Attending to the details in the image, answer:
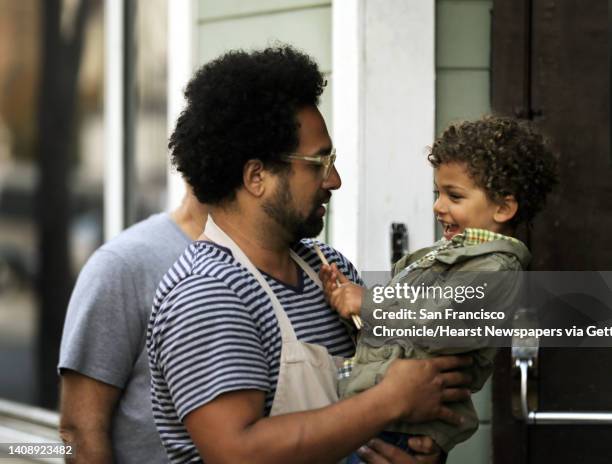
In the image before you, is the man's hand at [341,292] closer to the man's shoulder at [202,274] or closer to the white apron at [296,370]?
the white apron at [296,370]

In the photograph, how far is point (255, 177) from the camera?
89.4 inches

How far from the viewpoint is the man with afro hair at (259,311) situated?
2037mm

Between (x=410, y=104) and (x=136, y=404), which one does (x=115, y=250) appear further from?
(x=410, y=104)

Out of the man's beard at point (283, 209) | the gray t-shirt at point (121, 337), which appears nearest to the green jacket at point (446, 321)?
the man's beard at point (283, 209)

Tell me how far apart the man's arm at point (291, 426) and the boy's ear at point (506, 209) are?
0.55m

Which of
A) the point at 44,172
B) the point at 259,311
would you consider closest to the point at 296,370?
the point at 259,311

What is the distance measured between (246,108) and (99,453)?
947 millimetres

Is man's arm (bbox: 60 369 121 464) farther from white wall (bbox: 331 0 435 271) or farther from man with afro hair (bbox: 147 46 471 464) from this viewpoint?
white wall (bbox: 331 0 435 271)

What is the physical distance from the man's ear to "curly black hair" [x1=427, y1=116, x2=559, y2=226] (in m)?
0.51

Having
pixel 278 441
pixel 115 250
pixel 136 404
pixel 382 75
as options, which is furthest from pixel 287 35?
pixel 278 441

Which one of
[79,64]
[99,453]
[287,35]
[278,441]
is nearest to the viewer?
[278,441]

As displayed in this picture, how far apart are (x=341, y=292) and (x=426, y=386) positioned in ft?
0.88

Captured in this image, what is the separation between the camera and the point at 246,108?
2244 mm

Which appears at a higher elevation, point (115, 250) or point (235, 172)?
point (235, 172)
